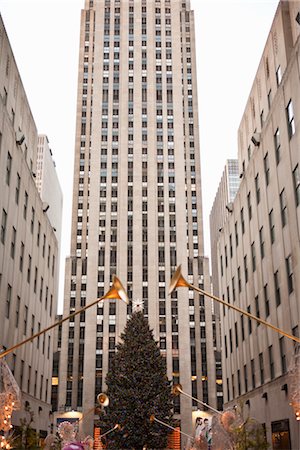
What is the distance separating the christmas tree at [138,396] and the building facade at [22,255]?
8.50 m

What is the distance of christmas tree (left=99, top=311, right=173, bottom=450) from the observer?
2136 inches

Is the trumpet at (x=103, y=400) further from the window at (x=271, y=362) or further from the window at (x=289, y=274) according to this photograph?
the window at (x=289, y=274)

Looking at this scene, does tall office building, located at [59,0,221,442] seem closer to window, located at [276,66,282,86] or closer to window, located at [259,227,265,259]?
window, located at [259,227,265,259]

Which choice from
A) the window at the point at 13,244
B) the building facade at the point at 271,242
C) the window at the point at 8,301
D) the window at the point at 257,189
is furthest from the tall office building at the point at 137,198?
the window at the point at 257,189

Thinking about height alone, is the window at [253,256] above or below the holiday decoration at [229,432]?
above

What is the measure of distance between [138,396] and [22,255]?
2270 centimetres

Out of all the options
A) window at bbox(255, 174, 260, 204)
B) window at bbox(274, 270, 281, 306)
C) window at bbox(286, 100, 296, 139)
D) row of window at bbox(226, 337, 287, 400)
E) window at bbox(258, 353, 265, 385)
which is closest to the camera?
window at bbox(286, 100, 296, 139)

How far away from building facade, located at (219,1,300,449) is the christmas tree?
12.4m

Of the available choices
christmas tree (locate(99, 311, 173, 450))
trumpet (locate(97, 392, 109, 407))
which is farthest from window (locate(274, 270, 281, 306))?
christmas tree (locate(99, 311, 173, 450))

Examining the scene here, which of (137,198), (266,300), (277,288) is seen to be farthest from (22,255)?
(137,198)

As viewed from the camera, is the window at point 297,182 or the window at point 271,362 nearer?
the window at point 297,182

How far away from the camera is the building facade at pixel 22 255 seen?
111 ft

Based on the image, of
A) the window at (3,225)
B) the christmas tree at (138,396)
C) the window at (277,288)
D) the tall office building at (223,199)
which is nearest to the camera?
Answer: the window at (277,288)

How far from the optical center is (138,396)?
54688 mm
